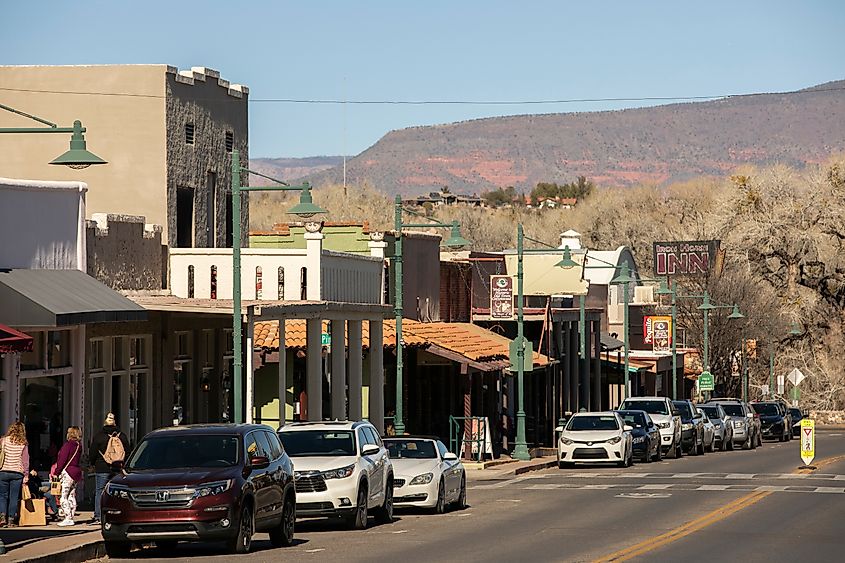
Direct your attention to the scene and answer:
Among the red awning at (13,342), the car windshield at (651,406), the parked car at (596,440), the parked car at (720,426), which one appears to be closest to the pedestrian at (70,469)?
the red awning at (13,342)

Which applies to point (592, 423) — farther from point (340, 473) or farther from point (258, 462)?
point (258, 462)

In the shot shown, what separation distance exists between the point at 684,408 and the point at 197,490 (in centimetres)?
3636

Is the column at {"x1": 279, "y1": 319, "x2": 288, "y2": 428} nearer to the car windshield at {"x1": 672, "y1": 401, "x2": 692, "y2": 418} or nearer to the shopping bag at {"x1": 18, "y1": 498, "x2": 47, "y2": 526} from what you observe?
the shopping bag at {"x1": 18, "y1": 498, "x2": 47, "y2": 526}

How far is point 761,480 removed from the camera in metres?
37.4

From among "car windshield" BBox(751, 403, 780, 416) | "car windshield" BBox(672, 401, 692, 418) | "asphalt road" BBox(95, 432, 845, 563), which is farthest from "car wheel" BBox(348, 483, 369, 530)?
"car windshield" BBox(751, 403, 780, 416)

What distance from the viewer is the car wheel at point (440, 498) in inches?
1101

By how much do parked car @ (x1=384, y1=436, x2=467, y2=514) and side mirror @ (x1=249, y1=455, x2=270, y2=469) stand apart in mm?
7241

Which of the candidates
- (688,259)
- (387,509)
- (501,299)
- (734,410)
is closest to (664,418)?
(501,299)

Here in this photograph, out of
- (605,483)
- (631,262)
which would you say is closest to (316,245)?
(605,483)

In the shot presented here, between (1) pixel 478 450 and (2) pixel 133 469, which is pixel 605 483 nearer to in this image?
(1) pixel 478 450

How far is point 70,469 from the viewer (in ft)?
78.6

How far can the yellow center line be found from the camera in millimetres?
20141

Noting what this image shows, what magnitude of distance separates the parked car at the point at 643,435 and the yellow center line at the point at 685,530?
42.7ft

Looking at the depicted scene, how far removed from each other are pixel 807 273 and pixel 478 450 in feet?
176
